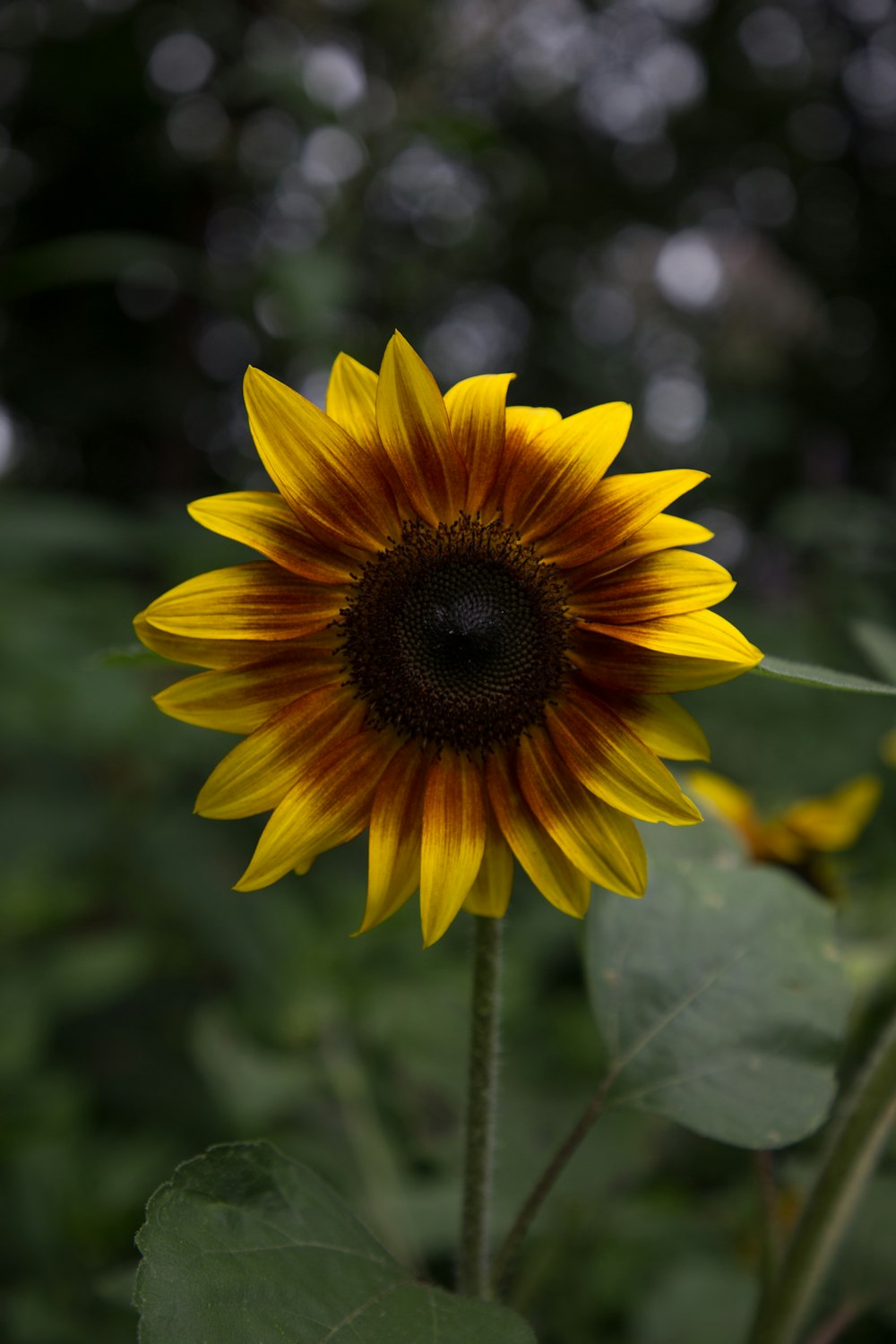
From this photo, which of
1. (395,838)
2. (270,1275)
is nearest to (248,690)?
(395,838)

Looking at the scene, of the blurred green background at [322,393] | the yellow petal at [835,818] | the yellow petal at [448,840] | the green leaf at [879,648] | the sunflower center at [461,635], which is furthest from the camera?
the blurred green background at [322,393]

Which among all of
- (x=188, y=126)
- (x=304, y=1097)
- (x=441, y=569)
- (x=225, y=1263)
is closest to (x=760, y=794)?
(x=304, y=1097)

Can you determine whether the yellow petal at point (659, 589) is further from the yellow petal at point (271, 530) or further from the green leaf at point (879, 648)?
the green leaf at point (879, 648)

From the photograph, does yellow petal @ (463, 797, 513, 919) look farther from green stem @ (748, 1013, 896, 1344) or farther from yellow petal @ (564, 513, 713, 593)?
green stem @ (748, 1013, 896, 1344)

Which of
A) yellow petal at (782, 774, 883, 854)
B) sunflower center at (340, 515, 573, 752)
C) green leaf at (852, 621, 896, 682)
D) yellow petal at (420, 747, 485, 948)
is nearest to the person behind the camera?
yellow petal at (420, 747, 485, 948)

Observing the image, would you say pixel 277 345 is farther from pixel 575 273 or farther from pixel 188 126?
pixel 575 273

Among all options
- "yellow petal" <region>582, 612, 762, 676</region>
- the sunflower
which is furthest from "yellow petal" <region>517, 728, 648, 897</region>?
"yellow petal" <region>582, 612, 762, 676</region>

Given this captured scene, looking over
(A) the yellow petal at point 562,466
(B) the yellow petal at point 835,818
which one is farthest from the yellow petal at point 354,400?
(B) the yellow petal at point 835,818
